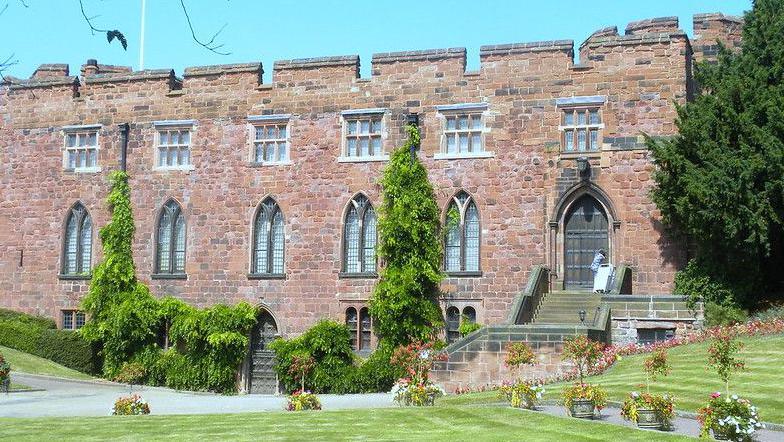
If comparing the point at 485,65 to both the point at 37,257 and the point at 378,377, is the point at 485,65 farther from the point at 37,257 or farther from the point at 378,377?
the point at 37,257

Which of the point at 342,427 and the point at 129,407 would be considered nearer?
the point at 342,427

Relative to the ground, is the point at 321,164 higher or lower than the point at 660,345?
higher

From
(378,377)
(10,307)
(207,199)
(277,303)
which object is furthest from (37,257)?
(378,377)

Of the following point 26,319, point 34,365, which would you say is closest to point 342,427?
point 34,365

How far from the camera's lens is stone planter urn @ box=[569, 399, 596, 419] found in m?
18.1

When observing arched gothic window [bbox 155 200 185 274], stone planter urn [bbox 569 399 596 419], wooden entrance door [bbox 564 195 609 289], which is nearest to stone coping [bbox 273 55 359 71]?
arched gothic window [bbox 155 200 185 274]

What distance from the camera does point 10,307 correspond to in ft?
116

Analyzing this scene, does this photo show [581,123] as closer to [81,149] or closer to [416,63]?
[416,63]

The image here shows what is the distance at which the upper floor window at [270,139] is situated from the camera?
33281 mm

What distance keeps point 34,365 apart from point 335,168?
33.7ft

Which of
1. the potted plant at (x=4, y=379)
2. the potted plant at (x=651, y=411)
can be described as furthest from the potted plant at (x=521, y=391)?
the potted plant at (x=4, y=379)

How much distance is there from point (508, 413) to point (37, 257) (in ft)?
71.1

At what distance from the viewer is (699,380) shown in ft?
69.0

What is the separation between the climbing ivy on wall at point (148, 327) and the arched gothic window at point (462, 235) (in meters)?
6.15
